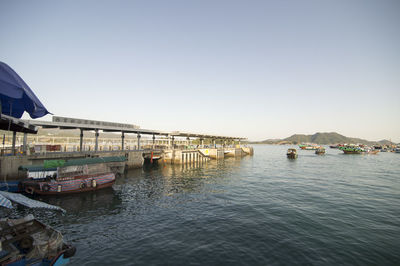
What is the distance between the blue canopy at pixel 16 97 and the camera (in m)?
9.62

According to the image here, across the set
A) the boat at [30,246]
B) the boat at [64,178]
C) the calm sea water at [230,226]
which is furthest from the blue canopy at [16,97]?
the boat at [64,178]

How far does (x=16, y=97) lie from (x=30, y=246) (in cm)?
795

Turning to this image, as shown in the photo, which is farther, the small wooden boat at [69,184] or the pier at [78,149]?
the pier at [78,149]

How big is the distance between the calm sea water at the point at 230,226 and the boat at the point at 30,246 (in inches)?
82.6

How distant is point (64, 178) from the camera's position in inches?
980

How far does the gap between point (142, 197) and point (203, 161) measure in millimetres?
41636

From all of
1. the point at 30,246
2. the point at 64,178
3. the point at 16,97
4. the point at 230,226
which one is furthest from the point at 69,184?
the point at 230,226

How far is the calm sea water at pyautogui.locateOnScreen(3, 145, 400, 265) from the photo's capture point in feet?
38.4


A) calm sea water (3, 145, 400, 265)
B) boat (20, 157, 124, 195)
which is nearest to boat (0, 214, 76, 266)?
calm sea water (3, 145, 400, 265)

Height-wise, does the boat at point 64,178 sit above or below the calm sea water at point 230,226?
above

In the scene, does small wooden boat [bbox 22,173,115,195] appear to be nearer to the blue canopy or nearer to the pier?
the pier

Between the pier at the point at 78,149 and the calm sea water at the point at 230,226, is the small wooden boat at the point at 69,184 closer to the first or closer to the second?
the calm sea water at the point at 230,226

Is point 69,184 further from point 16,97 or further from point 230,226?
point 230,226

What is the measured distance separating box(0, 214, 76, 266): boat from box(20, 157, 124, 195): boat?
47.4 ft
